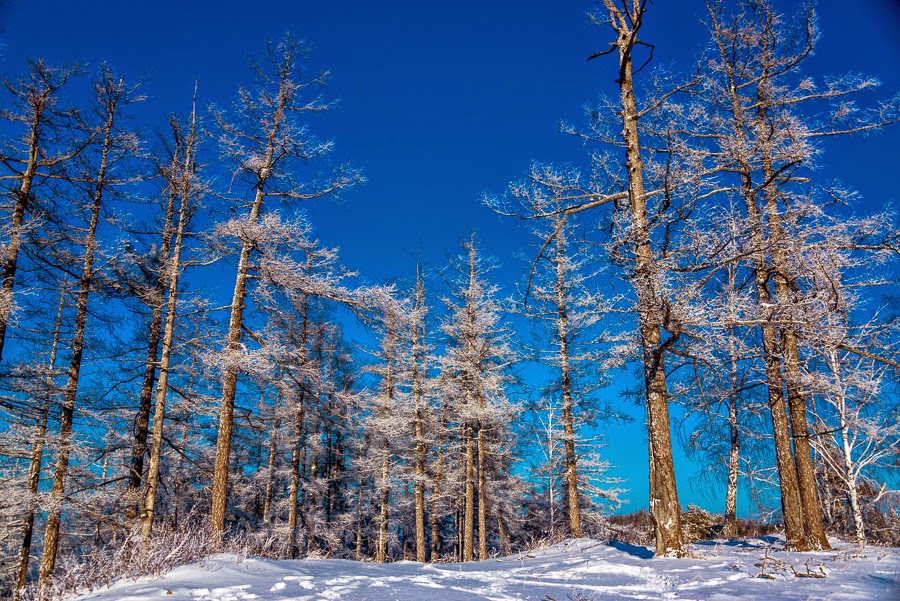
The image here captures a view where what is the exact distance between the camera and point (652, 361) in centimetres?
753

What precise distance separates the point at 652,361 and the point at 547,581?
11.5 ft

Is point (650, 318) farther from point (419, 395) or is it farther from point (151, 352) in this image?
point (419, 395)

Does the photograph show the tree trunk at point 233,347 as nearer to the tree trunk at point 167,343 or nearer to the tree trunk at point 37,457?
the tree trunk at point 167,343

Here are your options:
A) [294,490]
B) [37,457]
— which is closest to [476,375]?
[294,490]

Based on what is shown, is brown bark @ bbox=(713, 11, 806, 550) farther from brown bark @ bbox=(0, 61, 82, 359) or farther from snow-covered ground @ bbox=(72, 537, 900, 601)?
brown bark @ bbox=(0, 61, 82, 359)

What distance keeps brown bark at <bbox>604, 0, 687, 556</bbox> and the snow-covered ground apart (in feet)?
1.65

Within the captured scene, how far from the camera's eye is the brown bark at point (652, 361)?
6809 mm

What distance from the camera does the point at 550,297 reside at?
59.7 feet

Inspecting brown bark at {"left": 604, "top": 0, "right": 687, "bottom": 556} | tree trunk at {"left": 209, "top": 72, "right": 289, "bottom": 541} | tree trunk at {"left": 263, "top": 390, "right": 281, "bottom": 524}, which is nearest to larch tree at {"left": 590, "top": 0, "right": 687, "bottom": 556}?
brown bark at {"left": 604, "top": 0, "right": 687, "bottom": 556}

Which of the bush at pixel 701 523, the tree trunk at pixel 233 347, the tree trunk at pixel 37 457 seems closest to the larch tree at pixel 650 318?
the tree trunk at pixel 233 347

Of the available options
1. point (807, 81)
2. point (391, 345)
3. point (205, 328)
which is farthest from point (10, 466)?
point (807, 81)

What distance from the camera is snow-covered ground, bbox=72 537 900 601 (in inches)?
162

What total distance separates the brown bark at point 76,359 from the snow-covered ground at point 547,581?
6.69m

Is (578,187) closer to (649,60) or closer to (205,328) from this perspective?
(649,60)
